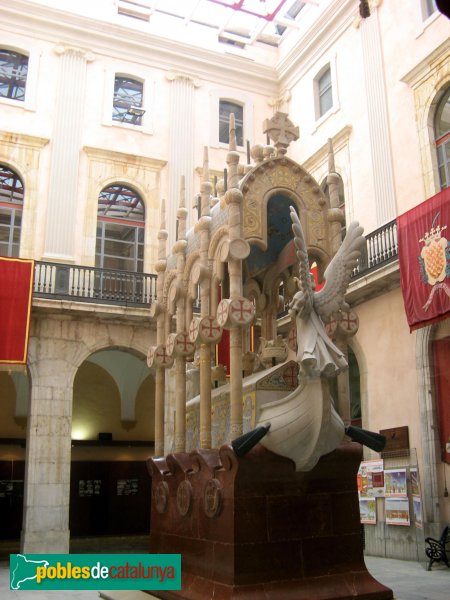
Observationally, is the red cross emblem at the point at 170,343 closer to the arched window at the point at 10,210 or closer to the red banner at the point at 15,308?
the red banner at the point at 15,308

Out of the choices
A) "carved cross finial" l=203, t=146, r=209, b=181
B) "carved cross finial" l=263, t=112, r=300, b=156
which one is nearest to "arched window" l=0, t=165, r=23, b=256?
"carved cross finial" l=203, t=146, r=209, b=181

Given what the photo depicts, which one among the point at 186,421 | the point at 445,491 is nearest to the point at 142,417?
the point at 445,491

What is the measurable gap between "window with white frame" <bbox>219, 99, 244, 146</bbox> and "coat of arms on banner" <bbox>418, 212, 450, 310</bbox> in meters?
9.05

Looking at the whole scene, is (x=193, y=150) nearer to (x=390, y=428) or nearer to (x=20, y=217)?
(x=20, y=217)

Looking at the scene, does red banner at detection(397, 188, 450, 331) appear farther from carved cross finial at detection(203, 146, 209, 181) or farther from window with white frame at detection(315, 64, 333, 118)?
window with white frame at detection(315, 64, 333, 118)

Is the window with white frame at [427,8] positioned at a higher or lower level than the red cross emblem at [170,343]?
higher

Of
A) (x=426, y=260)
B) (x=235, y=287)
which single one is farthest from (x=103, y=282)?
(x=235, y=287)

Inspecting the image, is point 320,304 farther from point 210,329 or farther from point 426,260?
point 426,260

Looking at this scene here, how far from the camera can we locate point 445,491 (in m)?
13.1

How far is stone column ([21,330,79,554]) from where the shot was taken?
15.3 m

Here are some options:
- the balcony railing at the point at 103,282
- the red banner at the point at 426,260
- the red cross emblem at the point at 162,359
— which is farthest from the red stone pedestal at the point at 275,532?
the balcony railing at the point at 103,282

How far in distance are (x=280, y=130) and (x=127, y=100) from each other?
12547 millimetres

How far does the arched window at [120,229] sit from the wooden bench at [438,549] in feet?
34.3

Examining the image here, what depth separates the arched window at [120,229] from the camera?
18.9 m
